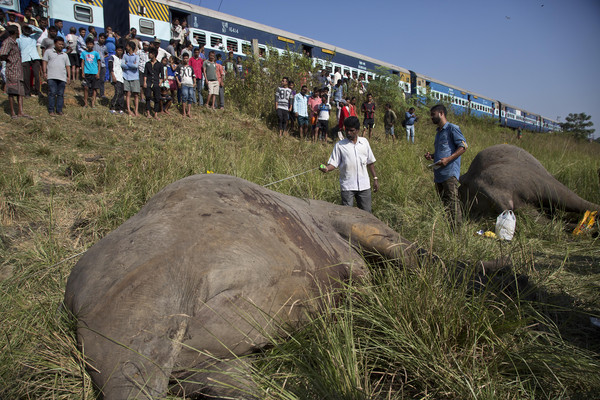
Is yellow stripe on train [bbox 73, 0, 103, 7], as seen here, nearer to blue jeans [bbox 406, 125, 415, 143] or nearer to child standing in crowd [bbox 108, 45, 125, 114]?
child standing in crowd [bbox 108, 45, 125, 114]

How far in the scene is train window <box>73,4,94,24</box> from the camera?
42.7ft

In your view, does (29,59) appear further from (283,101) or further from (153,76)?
(283,101)

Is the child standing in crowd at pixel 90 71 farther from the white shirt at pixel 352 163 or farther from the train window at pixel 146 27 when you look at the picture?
the white shirt at pixel 352 163

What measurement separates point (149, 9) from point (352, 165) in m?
13.0

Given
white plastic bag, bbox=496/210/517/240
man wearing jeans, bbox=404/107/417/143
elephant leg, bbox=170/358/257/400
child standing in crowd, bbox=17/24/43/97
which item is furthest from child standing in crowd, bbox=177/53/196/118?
elephant leg, bbox=170/358/257/400

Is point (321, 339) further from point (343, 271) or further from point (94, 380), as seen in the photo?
point (94, 380)

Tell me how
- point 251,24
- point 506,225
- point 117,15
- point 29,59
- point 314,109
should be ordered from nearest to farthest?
1. point 506,225
2. point 29,59
3. point 314,109
4. point 117,15
5. point 251,24

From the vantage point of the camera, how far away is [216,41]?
15.8m

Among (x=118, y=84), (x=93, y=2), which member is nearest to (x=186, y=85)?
(x=118, y=84)

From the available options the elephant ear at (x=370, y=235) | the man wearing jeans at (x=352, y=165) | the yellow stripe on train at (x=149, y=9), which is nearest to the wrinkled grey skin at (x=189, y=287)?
the elephant ear at (x=370, y=235)

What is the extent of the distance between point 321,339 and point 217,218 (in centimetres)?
89

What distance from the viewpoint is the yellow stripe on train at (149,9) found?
13.9 m

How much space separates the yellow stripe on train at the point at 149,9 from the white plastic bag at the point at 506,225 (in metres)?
14.3

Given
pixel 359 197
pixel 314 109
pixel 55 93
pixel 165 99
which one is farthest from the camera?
pixel 314 109
